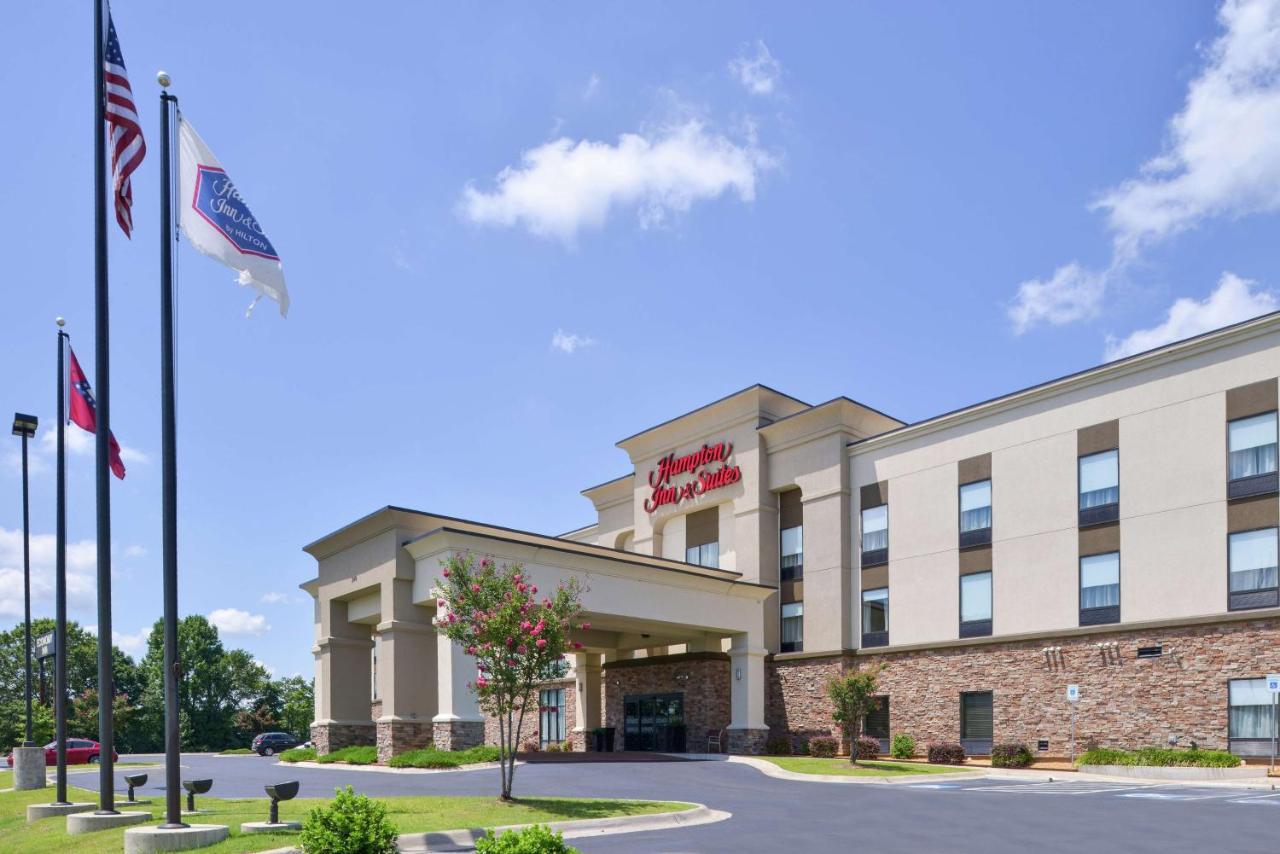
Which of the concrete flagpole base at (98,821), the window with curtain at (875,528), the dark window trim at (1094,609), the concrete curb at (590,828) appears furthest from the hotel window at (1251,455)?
the concrete flagpole base at (98,821)

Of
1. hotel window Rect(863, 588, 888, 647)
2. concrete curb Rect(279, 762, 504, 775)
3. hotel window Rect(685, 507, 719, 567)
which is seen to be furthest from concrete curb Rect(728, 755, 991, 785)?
hotel window Rect(685, 507, 719, 567)

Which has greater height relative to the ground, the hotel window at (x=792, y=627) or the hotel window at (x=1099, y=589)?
the hotel window at (x=1099, y=589)

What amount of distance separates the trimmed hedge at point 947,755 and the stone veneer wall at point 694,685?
29.9 feet

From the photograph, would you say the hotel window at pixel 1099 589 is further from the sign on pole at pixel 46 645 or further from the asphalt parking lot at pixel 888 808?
the sign on pole at pixel 46 645

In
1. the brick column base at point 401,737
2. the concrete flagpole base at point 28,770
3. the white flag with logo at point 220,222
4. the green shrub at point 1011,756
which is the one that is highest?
the white flag with logo at point 220,222

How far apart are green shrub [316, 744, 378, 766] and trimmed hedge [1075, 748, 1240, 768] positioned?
23.7 meters

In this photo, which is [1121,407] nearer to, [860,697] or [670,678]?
[860,697]

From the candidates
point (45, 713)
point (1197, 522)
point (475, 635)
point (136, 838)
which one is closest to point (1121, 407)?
point (1197, 522)

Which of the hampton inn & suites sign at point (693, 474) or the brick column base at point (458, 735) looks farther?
the hampton inn & suites sign at point (693, 474)

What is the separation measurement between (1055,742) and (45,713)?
47383 millimetres

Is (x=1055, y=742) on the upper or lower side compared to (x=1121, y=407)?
lower

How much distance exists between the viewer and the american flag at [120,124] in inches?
720

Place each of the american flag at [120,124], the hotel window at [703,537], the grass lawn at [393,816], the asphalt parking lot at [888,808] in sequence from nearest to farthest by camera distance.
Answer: the asphalt parking lot at [888,808]
the grass lawn at [393,816]
the american flag at [120,124]
the hotel window at [703,537]

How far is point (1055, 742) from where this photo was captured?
36.5m
